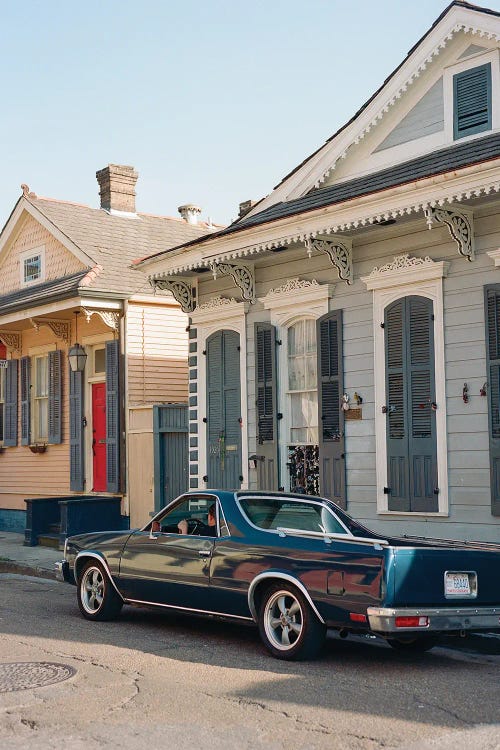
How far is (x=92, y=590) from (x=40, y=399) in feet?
38.9

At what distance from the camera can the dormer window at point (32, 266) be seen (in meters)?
21.2

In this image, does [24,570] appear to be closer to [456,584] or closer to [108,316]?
[108,316]

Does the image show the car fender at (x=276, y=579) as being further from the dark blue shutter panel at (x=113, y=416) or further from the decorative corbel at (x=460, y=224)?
the dark blue shutter panel at (x=113, y=416)

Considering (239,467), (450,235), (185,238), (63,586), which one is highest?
(185,238)

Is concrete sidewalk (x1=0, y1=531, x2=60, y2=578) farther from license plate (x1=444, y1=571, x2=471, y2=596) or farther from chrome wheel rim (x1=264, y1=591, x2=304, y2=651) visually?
license plate (x1=444, y1=571, x2=471, y2=596)

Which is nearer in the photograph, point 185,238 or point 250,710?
point 250,710

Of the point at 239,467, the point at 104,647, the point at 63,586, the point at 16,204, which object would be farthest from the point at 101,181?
the point at 104,647

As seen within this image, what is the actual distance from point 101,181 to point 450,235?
12.4 meters

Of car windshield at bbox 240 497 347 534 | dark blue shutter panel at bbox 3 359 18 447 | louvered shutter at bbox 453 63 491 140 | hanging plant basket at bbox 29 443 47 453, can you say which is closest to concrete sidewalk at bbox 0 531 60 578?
hanging plant basket at bbox 29 443 47 453

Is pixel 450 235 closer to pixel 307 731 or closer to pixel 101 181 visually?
pixel 307 731

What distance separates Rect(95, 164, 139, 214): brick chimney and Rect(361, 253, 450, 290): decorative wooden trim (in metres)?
10.6

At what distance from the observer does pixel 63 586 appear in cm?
1355

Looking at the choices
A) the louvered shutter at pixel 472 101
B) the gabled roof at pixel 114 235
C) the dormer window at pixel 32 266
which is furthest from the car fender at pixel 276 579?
the dormer window at pixel 32 266

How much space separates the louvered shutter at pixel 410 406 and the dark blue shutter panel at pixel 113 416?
7.53 metres
